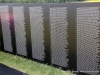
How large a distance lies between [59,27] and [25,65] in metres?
1.62

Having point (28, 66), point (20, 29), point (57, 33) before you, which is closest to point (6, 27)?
point (20, 29)

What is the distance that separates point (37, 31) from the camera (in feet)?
17.8

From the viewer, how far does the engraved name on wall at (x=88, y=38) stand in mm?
4207

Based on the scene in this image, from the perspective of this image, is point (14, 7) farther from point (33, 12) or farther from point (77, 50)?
point (77, 50)

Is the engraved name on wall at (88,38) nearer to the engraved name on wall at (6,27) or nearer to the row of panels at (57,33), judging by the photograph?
the row of panels at (57,33)

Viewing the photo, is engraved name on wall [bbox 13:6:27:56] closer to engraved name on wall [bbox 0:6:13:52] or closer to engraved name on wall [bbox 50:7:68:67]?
engraved name on wall [bbox 0:6:13:52]

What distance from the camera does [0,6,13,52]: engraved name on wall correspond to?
6.30m

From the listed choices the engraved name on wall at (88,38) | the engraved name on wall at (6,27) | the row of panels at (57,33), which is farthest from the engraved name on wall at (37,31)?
the engraved name on wall at (88,38)

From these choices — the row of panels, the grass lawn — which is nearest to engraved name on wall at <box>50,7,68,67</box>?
the row of panels

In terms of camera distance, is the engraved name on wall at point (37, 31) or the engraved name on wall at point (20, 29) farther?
the engraved name on wall at point (20, 29)

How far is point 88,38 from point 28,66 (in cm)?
205

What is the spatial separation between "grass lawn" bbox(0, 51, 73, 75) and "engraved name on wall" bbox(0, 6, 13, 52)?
0.52m

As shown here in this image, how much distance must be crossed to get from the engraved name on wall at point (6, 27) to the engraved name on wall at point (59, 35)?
2.04 meters

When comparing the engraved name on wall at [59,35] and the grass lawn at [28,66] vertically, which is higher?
the engraved name on wall at [59,35]
